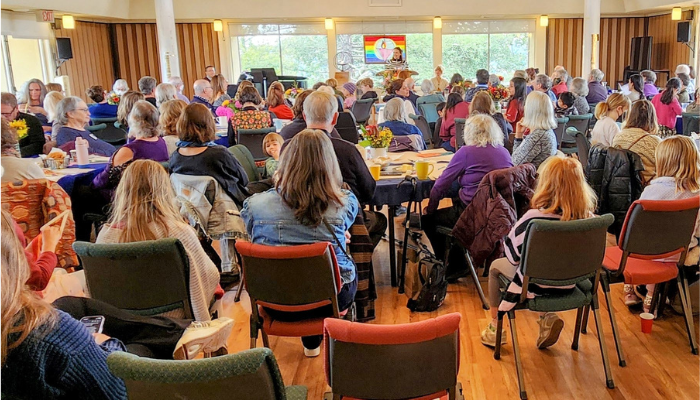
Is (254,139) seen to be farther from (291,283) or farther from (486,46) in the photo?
(486,46)

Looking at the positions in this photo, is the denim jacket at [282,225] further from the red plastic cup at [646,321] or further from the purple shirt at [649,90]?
the purple shirt at [649,90]

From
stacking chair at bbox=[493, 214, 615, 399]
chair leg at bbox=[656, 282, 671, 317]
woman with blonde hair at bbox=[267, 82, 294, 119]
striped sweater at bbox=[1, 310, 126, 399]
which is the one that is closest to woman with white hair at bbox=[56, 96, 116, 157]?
woman with blonde hair at bbox=[267, 82, 294, 119]

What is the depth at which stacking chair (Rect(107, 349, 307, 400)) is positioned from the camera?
148cm

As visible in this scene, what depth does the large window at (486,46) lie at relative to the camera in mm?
15750

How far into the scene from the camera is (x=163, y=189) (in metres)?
2.65

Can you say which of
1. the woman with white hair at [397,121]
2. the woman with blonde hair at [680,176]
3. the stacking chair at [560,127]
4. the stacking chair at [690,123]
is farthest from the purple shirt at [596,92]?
the woman with blonde hair at [680,176]

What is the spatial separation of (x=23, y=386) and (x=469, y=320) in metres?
2.84

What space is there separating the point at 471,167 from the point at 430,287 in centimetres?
86

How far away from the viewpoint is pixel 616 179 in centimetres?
448

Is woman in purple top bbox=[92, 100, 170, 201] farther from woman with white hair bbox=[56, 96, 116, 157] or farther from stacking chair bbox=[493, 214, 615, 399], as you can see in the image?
stacking chair bbox=[493, 214, 615, 399]

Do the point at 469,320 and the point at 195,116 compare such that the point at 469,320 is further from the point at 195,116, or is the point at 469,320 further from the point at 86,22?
the point at 86,22

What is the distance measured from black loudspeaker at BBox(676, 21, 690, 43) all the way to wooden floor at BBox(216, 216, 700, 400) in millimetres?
11849

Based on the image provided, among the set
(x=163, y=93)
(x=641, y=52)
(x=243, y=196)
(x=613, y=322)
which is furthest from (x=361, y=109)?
(x=641, y=52)

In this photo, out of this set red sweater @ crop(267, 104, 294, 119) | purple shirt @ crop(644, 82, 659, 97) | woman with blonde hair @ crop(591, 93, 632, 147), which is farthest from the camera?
purple shirt @ crop(644, 82, 659, 97)
